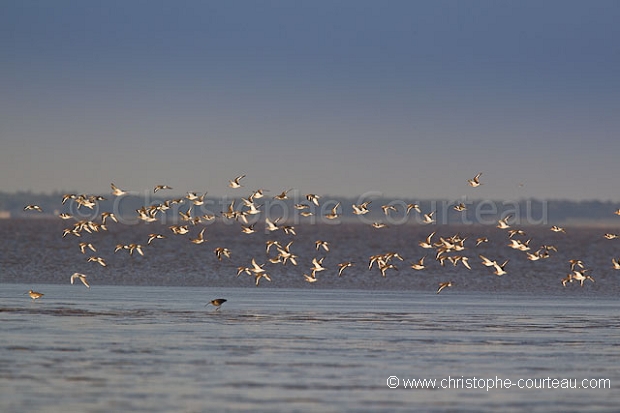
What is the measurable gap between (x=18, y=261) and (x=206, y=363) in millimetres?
40859

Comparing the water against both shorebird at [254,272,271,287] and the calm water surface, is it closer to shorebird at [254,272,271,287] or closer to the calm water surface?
the calm water surface

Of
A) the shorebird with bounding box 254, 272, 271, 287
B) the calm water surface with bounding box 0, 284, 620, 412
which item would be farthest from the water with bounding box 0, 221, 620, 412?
the shorebird with bounding box 254, 272, 271, 287

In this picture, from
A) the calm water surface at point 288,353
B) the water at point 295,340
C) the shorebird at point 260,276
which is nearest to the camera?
the calm water surface at point 288,353

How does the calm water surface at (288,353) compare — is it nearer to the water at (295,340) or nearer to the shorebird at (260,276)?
the water at (295,340)

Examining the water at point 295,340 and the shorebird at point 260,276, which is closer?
the water at point 295,340

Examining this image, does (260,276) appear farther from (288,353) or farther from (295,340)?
(288,353)

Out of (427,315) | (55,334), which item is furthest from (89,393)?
(427,315)

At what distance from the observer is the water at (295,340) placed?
89.9 feet

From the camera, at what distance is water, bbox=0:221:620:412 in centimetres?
2741

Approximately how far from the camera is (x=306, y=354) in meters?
33.7

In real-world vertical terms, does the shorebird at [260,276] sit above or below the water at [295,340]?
above

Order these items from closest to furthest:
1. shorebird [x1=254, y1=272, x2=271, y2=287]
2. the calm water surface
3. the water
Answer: the calm water surface
the water
shorebird [x1=254, y1=272, x2=271, y2=287]

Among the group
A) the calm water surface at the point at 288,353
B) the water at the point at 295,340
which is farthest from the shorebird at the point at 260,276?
the calm water surface at the point at 288,353

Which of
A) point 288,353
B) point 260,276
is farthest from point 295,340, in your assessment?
point 260,276
